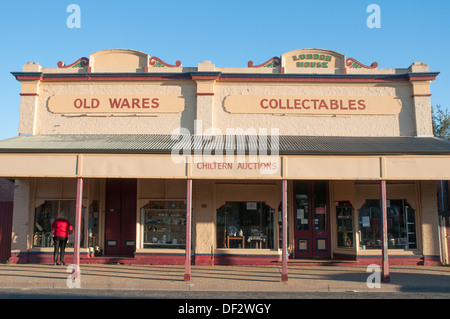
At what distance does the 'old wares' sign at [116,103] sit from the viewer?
14.9 meters

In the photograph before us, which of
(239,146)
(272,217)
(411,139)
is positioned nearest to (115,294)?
(239,146)

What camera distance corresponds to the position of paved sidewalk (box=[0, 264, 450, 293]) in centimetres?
1045

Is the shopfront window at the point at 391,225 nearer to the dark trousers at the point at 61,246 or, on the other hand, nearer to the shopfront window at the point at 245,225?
the shopfront window at the point at 245,225

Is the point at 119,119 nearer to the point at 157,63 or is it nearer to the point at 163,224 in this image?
the point at 157,63

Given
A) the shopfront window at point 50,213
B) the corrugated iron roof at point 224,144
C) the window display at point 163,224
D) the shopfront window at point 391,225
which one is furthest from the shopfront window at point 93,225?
the shopfront window at point 391,225

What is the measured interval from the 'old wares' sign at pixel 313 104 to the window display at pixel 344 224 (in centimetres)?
328

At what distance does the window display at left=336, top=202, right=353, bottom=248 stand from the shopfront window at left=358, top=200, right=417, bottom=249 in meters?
0.32

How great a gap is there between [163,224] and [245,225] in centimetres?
276

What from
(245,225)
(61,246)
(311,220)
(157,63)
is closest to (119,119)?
(157,63)

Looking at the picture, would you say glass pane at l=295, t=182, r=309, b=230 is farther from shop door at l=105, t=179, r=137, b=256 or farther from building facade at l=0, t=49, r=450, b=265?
shop door at l=105, t=179, r=137, b=256

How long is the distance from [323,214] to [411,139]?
3.79m

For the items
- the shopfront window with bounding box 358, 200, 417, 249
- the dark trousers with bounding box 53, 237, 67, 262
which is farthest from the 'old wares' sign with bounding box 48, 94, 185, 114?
the shopfront window with bounding box 358, 200, 417, 249

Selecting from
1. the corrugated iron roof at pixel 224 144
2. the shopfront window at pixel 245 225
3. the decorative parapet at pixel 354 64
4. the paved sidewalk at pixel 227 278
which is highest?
the decorative parapet at pixel 354 64
